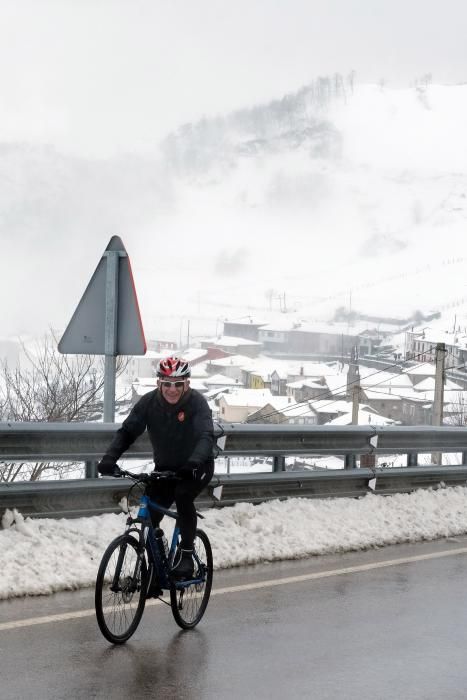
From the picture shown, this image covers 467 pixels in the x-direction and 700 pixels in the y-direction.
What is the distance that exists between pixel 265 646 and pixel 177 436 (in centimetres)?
130

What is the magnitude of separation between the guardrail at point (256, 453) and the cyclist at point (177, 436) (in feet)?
6.28

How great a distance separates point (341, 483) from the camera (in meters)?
11.2

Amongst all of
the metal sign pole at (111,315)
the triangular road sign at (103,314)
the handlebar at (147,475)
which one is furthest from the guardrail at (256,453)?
the handlebar at (147,475)

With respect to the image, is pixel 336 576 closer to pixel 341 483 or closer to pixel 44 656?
pixel 341 483

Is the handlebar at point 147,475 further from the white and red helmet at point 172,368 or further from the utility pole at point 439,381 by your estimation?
the utility pole at point 439,381

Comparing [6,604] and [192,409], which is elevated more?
[192,409]

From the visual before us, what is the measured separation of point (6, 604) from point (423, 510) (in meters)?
5.29

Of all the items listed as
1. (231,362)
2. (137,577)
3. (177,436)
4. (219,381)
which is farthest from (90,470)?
(231,362)

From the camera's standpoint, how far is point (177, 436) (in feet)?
22.2

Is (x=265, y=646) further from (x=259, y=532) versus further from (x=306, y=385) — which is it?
(x=306, y=385)

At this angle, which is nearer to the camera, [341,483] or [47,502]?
[47,502]

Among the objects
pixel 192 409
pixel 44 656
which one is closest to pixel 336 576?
pixel 192 409

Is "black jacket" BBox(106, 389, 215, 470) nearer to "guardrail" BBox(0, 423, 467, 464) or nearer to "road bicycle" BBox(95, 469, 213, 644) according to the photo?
"road bicycle" BBox(95, 469, 213, 644)

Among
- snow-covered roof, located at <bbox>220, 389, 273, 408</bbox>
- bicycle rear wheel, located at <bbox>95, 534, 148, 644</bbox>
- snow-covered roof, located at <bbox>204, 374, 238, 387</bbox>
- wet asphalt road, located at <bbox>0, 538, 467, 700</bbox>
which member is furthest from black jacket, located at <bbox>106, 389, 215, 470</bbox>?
snow-covered roof, located at <bbox>204, 374, 238, 387</bbox>
